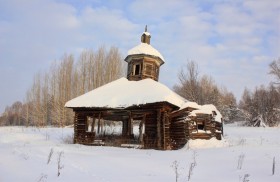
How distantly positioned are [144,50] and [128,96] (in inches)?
199

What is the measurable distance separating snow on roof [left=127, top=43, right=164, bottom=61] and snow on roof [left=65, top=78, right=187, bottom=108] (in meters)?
2.21

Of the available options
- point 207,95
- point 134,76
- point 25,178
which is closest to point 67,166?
point 25,178

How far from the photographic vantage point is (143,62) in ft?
83.4

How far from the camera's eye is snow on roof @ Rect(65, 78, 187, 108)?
20.8 metres

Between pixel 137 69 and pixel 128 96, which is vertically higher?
pixel 137 69

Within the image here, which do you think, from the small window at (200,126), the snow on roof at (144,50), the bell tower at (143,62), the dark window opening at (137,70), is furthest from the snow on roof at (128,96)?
the snow on roof at (144,50)

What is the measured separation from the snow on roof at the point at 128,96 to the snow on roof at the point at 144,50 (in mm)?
2212

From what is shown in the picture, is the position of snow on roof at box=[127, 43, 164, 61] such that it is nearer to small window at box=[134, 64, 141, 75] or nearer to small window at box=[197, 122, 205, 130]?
small window at box=[134, 64, 141, 75]

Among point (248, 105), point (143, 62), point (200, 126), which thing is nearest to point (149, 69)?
point (143, 62)

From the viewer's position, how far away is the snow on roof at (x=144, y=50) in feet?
83.7

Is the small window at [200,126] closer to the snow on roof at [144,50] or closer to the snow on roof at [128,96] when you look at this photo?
the snow on roof at [128,96]

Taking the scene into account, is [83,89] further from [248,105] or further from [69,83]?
[248,105]

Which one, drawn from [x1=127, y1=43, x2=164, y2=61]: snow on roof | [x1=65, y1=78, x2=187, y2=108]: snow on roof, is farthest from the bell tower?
[x1=65, y1=78, x2=187, y2=108]: snow on roof

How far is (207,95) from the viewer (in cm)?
4634
